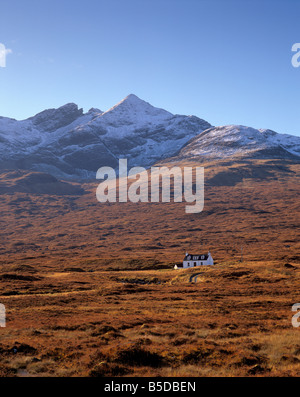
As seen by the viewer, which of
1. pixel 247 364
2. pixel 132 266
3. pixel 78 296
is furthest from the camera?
pixel 132 266

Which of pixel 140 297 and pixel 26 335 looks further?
pixel 140 297

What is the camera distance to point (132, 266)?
4712 inches

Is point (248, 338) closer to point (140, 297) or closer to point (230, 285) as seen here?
point (140, 297)

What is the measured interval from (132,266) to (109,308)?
8006 cm

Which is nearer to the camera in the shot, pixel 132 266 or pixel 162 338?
pixel 162 338

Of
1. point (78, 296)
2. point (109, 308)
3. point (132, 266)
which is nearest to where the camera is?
point (109, 308)

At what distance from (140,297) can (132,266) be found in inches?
2724

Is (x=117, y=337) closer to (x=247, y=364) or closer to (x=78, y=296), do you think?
(x=247, y=364)

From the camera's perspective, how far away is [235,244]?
556 feet
